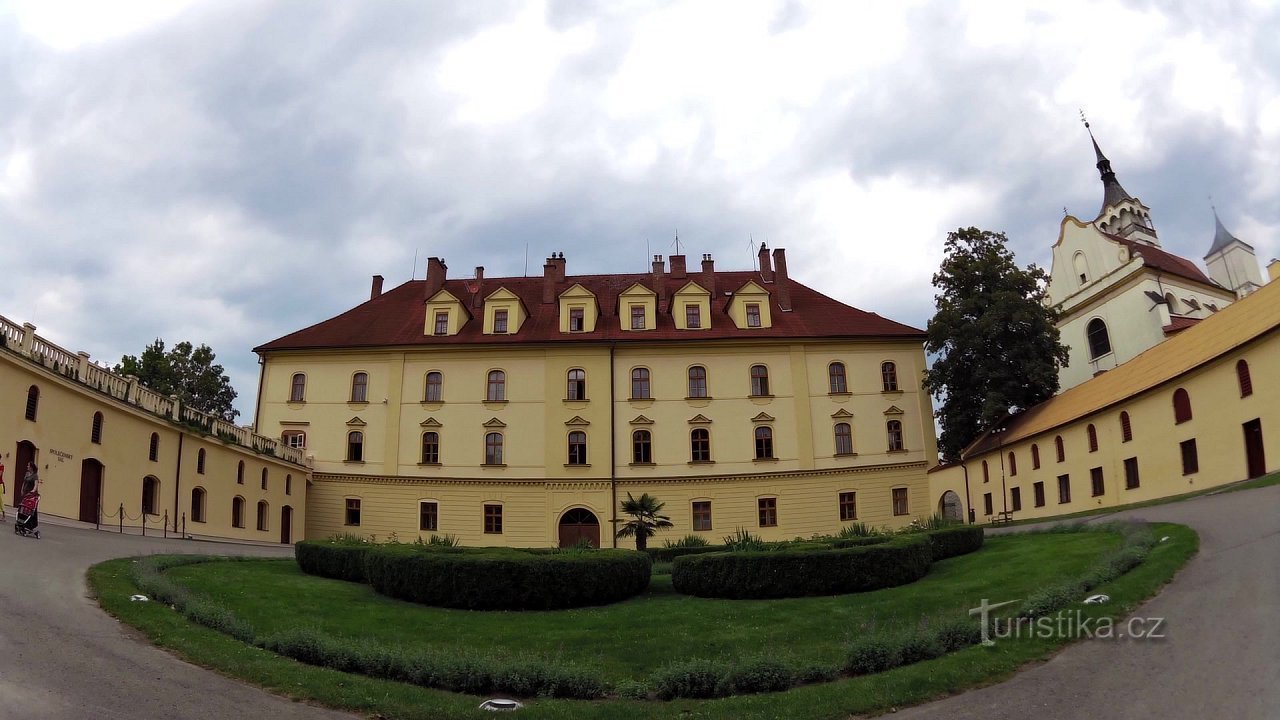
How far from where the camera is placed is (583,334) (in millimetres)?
46500

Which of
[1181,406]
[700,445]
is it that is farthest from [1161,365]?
[700,445]

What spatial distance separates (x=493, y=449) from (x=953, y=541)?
26.3m

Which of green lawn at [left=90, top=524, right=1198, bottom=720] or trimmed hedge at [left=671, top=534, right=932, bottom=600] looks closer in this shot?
green lawn at [left=90, top=524, right=1198, bottom=720]

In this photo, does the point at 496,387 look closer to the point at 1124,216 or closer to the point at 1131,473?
the point at 1131,473

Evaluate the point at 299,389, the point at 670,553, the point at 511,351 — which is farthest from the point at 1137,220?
the point at 299,389

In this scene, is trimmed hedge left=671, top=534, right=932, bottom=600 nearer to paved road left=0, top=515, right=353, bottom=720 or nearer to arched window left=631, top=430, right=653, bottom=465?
paved road left=0, top=515, right=353, bottom=720

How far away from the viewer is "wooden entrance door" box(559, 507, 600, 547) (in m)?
43.8

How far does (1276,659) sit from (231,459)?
37043 millimetres

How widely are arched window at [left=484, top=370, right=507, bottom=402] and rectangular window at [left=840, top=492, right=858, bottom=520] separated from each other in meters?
18.2

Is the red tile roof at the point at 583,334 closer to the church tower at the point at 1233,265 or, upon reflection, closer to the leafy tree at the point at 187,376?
the leafy tree at the point at 187,376

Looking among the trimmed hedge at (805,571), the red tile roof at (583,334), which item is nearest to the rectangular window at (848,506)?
the red tile roof at (583,334)

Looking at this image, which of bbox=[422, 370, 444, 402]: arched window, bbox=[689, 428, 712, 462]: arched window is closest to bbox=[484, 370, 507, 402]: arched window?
bbox=[422, 370, 444, 402]: arched window

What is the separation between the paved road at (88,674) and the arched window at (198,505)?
1952cm

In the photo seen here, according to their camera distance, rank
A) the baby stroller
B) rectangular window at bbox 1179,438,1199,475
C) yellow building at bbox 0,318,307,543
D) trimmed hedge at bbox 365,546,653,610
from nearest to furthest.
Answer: trimmed hedge at bbox 365,546,653,610, the baby stroller, yellow building at bbox 0,318,307,543, rectangular window at bbox 1179,438,1199,475
